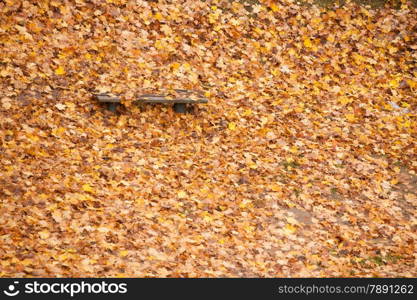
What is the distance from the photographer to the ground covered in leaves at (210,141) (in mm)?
5953

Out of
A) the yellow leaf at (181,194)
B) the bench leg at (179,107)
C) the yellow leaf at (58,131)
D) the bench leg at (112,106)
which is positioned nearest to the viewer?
the yellow leaf at (181,194)

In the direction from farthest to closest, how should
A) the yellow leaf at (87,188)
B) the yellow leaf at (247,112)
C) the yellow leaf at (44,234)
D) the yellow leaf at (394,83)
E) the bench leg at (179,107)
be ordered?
1. the yellow leaf at (394,83)
2. the yellow leaf at (247,112)
3. the bench leg at (179,107)
4. the yellow leaf at (87,188)
5. the yellow leaf at (44,234)

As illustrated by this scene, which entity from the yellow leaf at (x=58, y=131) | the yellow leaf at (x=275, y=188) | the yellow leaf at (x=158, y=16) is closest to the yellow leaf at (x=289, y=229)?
the yellow leaf at (x=275, y=188)

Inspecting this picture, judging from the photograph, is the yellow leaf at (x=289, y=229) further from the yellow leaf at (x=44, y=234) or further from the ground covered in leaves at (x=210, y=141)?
the yellow leaf at (x=44, y=234)

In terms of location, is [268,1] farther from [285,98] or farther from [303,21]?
[285,98]

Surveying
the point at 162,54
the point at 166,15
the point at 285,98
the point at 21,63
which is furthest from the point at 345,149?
the point at 21,63

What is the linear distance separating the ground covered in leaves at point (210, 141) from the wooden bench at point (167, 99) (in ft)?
0.65

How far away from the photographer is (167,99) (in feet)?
27.7

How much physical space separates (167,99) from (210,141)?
3.61 feet

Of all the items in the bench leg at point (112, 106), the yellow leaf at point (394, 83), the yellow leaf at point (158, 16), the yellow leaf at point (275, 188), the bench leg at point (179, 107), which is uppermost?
the yellow leaf at point (158, 16)

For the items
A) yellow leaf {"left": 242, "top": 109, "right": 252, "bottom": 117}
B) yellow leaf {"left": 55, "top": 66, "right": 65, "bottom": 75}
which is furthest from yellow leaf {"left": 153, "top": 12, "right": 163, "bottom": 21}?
yellow leaf {"left": 242, "top": 109, "right": 252, "bottom": 117}

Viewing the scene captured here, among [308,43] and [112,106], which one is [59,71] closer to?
[112,106]

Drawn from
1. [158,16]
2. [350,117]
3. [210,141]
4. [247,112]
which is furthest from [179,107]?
[350,117]

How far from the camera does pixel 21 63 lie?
829 cm
